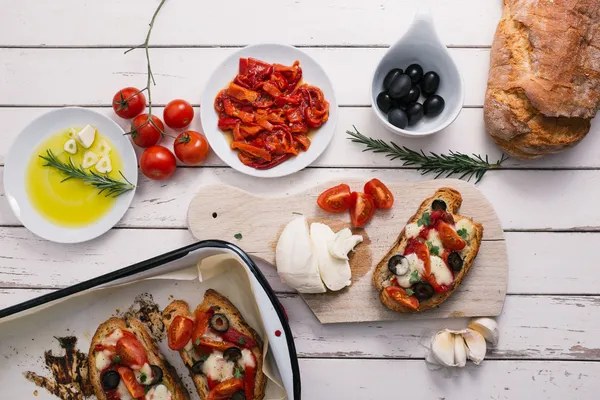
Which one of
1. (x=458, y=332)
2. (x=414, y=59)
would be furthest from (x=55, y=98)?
(x=458, y=332)

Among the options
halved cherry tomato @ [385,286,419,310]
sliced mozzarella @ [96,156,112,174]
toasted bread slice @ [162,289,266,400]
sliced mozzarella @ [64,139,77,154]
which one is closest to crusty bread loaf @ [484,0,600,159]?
halved cherry tomato @ [385,286,419,310]

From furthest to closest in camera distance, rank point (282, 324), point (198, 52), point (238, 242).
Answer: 1. point (198, 52)
2. point (238, 242)
3. point (282, 324)

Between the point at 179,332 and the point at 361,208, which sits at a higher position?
the point at 361,208

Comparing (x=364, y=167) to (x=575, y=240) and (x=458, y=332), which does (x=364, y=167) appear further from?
(x=575, y=240)

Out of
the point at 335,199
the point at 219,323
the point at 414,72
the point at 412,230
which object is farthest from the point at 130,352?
the point at 414,72

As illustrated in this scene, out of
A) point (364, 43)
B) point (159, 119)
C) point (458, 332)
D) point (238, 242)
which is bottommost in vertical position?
point (458, 332)

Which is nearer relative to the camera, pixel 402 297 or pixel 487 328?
pixel 402 297

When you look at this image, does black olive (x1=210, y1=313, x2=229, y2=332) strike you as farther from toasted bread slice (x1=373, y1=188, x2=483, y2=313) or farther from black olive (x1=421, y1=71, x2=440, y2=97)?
black olive (x1=421, y1=71, x2=440, y2=97)

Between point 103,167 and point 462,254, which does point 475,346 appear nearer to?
point 462,254
